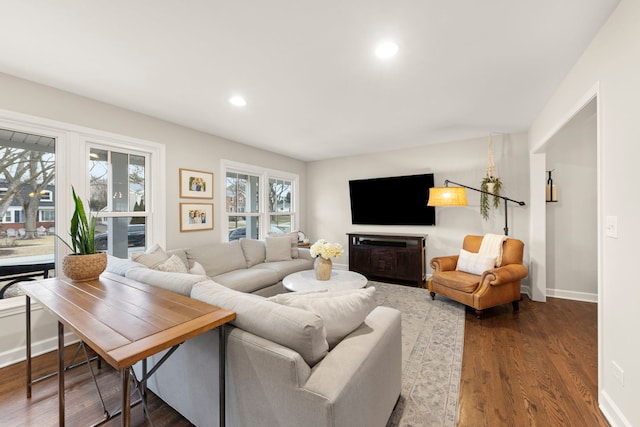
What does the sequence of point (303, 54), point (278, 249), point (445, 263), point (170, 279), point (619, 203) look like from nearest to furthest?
point (619, 203)
point (170, 279)
point (303, 54)
point (445, 263)
point (278, 249)

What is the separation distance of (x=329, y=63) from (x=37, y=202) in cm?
296

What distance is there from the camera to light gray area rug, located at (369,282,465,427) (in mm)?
1638

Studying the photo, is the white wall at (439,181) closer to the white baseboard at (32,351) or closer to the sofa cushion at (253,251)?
the sofa cushion at (253,251)

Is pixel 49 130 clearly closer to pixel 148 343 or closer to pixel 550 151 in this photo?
pixel 148 343

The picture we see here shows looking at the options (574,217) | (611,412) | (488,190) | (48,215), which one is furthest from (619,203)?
(48,215)

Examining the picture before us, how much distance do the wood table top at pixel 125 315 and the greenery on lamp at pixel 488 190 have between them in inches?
160

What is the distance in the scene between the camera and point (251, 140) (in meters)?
4.28

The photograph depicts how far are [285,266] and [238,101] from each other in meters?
Answer: 2.25

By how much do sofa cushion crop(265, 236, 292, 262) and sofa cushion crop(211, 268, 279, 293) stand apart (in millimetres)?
598

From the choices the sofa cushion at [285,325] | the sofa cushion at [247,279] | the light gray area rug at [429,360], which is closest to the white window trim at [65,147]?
the sofa cushion at [247,279]

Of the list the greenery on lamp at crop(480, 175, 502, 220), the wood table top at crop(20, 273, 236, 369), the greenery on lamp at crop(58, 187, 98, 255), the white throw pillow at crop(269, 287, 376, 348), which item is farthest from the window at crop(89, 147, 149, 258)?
the greenery on lamp at crop(480, 175, 502, 220)

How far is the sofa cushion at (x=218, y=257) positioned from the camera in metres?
3.34

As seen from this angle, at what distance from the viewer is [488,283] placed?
2.97 metres

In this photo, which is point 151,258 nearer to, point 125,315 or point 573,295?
point 125,315
